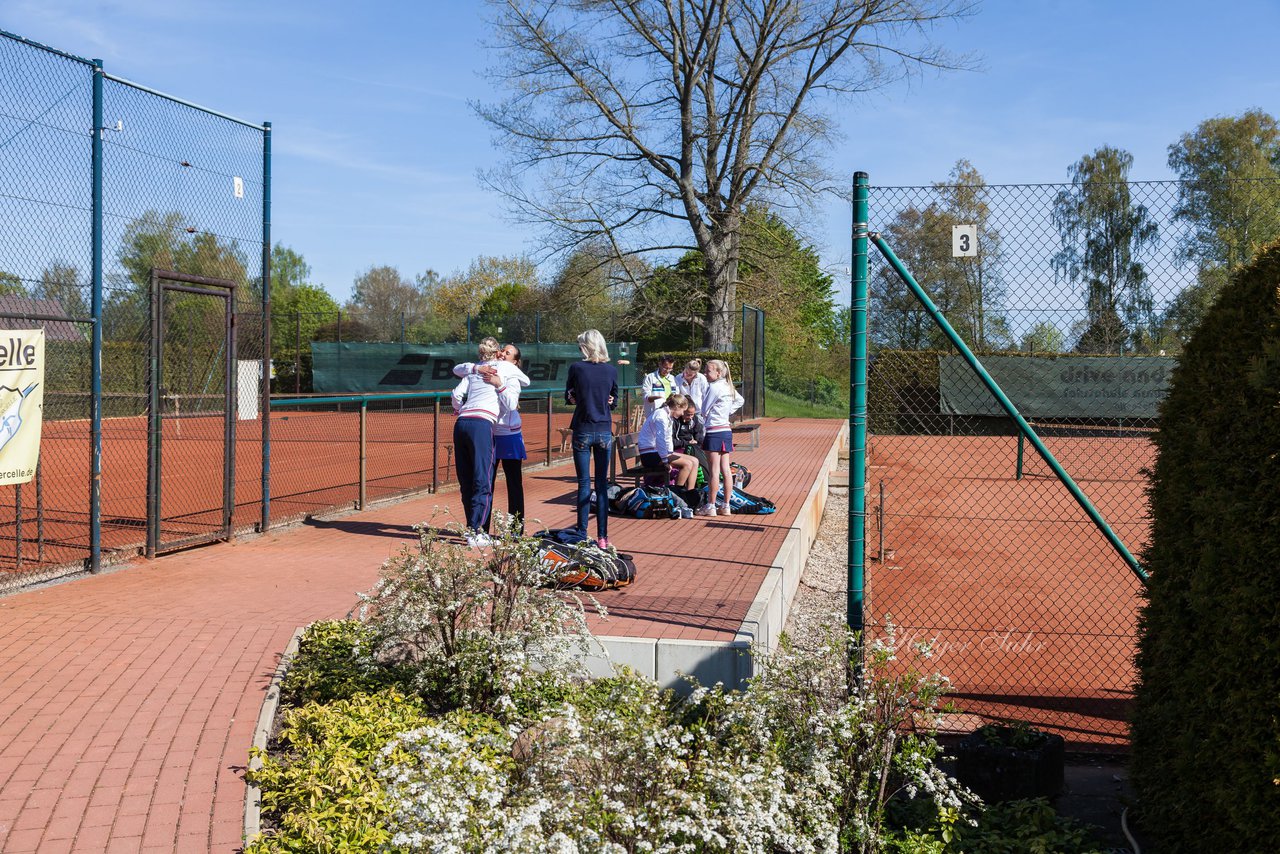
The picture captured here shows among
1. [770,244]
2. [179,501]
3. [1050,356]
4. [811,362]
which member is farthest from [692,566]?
[811,362]

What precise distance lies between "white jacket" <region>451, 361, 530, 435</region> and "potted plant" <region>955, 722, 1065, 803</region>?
5.06 meters

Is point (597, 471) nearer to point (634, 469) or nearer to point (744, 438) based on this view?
point (634, 469)

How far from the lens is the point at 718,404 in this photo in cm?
1080

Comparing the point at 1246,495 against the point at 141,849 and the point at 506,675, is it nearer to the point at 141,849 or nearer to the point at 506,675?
the point at 506,675

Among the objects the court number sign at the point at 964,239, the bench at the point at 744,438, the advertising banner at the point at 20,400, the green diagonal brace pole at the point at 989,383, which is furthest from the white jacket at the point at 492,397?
the bench at the point at 744,438

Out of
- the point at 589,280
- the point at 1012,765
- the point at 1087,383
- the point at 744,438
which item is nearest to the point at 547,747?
the point at 1012,765

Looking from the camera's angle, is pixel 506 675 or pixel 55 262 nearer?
pixel 506 675

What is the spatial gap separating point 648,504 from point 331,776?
7602 mm

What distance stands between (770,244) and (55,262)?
93.5 feet

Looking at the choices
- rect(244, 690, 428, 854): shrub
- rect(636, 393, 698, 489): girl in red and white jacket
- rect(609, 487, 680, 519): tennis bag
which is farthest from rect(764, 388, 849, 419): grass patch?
rect(244, 690, 428, 854): shrub

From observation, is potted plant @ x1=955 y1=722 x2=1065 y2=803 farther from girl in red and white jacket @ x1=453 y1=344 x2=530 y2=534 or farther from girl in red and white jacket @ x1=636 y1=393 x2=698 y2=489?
girl in red and white jacket @ x1=636 y1=393 x2=698 y2=489

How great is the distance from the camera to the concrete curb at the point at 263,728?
377 cm

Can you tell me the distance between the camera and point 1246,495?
3287 millimetres

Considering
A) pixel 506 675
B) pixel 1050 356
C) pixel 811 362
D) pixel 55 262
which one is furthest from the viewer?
pixel 811 362
